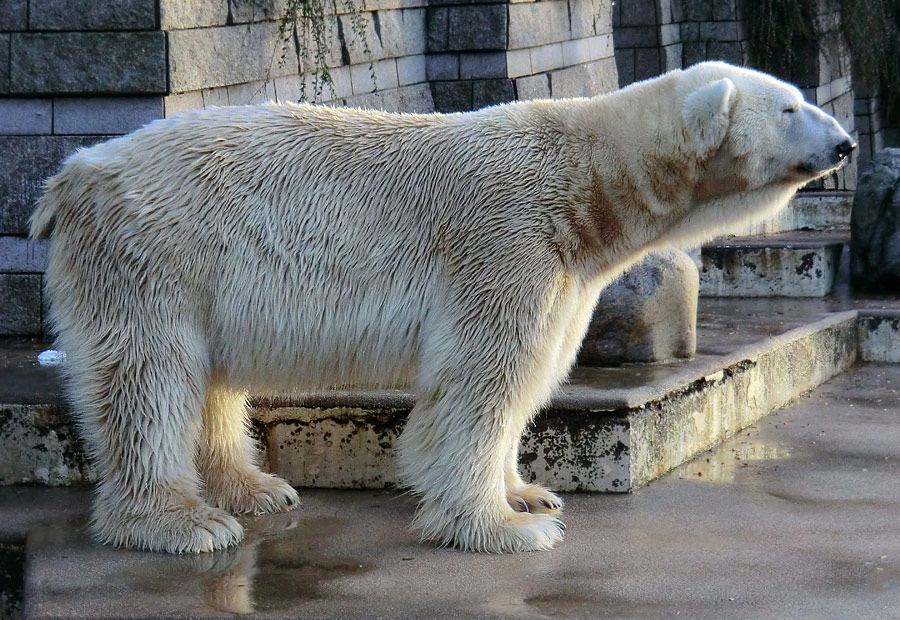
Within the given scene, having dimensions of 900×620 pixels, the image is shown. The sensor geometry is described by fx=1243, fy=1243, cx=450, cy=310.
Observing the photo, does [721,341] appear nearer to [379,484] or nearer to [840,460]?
[840,460]

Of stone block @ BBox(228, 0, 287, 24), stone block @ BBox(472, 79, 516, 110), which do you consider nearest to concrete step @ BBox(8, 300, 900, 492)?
stone block @ BBox(228, 0, 287, 24)

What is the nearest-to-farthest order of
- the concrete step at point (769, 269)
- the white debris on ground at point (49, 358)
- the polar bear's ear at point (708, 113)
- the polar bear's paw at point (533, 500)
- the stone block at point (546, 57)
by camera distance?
the polar bear's ear at point (708, 113), the polar bear's paw at point (533, 500), the white debris on ground at point (49, 358), the stone block at point (546, 57), the concrete step at point (769, 269)

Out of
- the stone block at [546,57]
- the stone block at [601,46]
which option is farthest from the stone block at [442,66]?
the stone block at [601,46]

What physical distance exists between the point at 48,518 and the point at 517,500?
157cm

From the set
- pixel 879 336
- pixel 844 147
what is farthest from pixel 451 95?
pixel 844 147

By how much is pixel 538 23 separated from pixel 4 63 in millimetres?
3988

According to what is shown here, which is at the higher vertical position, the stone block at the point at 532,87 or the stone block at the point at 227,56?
the stone block at the point at 532,87

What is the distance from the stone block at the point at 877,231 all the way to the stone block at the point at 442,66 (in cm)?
299

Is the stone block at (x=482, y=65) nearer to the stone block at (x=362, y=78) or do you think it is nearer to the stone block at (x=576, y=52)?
the stone block at (x=362, y=78)

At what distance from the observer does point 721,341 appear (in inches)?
237

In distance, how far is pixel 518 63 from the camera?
318 inches

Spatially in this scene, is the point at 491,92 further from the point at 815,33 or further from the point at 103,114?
the point at 815,33

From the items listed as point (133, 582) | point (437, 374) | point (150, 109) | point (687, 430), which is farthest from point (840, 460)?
point (150, 109)

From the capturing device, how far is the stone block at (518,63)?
25.9 feet
